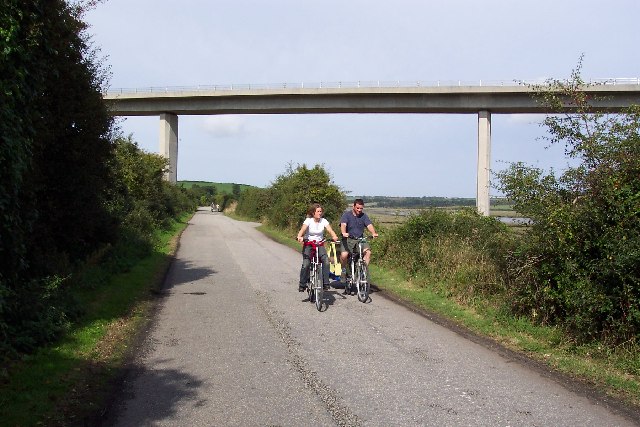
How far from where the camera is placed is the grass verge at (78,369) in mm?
4758

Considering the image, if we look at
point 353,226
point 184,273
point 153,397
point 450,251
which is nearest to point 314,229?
point 353,226

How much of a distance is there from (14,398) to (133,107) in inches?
1735

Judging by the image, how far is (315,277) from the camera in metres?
9.97

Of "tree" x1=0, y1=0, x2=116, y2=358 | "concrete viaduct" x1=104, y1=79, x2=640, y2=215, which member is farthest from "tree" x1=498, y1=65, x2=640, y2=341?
"concrete viaduct" x1=104, y1=79, x2=640, y2=215

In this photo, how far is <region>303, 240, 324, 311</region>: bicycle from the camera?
31.5 feet

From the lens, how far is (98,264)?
13.2 metres

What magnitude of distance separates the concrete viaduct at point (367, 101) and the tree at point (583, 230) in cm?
2769

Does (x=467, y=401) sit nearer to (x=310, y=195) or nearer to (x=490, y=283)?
(x=490, y=283)

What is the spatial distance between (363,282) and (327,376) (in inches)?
194

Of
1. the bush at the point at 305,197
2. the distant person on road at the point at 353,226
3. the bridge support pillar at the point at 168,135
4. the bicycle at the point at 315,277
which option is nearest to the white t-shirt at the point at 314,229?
the bicycle at the point at 315,277

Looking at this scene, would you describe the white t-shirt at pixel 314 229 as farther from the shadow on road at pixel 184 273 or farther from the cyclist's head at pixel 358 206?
the shadow on road at pixel 184 273

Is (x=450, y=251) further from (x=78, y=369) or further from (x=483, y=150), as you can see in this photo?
(x=483, y=150)

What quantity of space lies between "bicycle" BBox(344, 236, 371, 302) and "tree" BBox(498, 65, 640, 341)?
9.78 feet

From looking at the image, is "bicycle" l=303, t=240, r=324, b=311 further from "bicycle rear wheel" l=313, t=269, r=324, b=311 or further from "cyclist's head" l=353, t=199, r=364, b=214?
"cyclist's head" l=353, t=199, r=364, b=214
